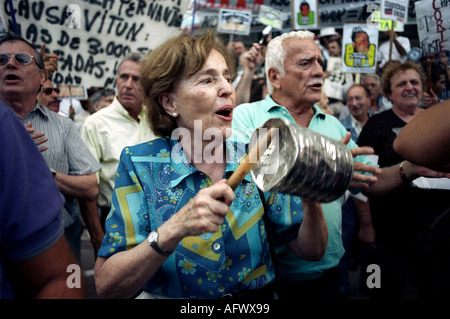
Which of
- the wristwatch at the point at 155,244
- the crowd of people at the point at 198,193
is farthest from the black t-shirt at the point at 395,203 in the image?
the wristwatch at the point at 155,244

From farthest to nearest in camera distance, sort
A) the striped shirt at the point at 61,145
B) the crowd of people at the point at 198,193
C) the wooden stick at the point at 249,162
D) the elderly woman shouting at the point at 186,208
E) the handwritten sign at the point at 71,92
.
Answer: the handwritten sign at the point at 71,92, the striped shirt at the point at 61,145, the elderly woman shouting at the point at 186,208, the wooden stick at the point at 249,162, the crowd of people at the point at 198,193

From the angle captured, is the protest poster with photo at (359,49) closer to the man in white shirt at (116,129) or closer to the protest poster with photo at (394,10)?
the protest poster with photo at (394,10)

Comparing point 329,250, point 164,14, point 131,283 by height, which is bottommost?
point 329,250

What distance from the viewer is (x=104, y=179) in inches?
144

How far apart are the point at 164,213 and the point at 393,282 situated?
263 centimetres

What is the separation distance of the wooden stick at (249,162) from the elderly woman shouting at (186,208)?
175mm

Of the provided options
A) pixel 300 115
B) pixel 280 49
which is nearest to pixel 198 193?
pixel 300 115

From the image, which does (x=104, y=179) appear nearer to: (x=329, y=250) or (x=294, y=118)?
(x=294, y=118)

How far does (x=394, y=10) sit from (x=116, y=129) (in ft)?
12.3

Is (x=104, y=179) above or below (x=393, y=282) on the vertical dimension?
above

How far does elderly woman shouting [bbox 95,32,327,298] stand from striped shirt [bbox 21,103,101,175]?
1068 mm

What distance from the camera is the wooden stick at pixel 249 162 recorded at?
1333mm

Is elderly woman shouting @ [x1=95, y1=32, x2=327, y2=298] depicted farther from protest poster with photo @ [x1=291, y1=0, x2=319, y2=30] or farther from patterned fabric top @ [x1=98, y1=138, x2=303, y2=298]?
protest poster with photo @ [x1=291, y1=0, x2=319, y2=30]
